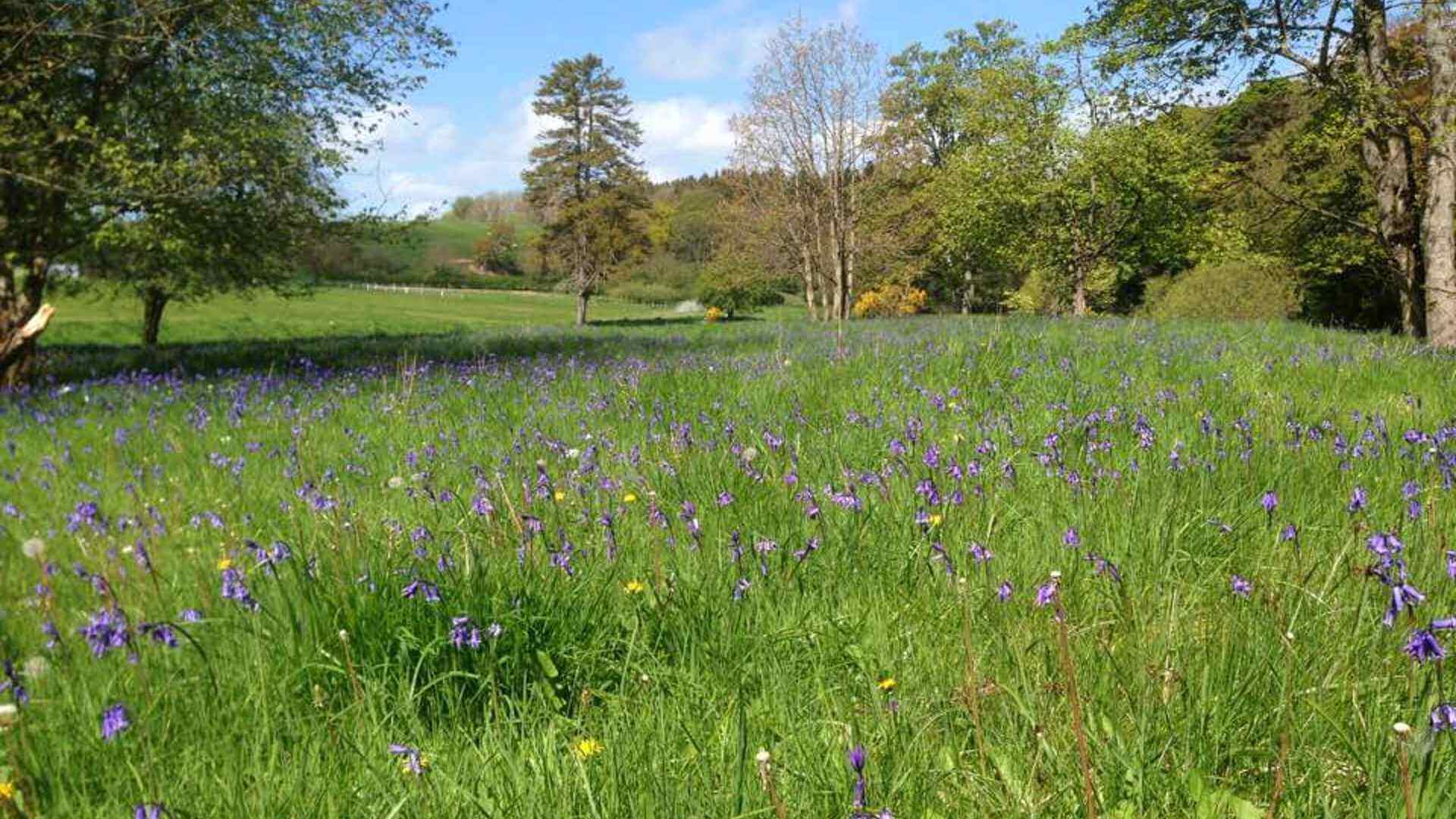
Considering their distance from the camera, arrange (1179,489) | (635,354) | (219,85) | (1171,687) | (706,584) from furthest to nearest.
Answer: (219,85) → (635,354) → (1179,489) → (706,584) → (1171,687)

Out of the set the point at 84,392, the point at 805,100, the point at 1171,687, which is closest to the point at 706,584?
the point at 1171,687

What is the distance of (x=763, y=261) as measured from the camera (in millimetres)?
57156

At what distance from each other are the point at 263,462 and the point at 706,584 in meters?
4.24

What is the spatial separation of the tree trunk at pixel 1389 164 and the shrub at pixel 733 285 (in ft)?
152

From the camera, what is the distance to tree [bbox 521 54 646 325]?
171ft

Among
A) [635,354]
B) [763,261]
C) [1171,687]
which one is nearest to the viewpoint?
[1171,687]

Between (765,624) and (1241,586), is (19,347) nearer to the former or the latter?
(765,624)

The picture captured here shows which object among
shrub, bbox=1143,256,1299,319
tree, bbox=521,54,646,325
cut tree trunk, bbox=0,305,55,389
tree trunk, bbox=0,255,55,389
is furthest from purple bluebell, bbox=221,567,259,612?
tree, bbox=521,54,646,325

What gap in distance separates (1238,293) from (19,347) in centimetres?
3152

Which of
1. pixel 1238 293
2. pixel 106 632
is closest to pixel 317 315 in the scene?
pixel 1238 293

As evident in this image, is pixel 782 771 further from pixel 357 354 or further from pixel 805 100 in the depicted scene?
pixel 805 100

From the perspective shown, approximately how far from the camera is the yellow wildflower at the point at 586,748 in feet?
6.11

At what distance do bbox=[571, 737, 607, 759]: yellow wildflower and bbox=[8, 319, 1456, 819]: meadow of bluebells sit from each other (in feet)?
0.16

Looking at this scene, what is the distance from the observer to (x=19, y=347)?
1082cm
